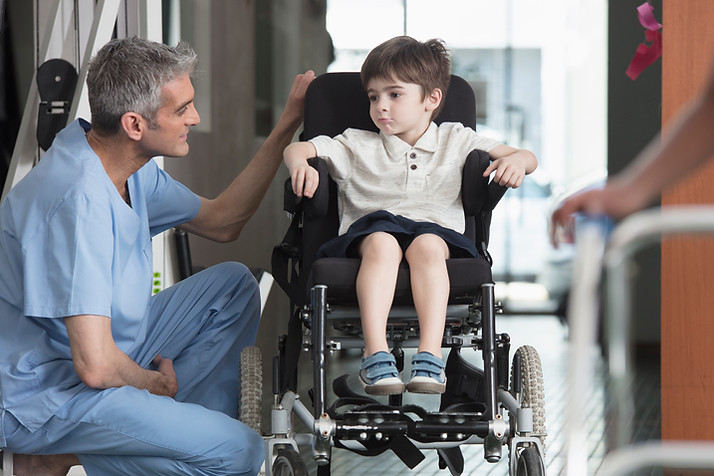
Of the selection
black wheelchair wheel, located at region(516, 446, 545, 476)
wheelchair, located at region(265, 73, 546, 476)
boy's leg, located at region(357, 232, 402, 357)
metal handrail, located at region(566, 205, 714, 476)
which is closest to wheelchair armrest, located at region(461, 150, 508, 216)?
wheelchair, located at region(265, 73, 546, 476)

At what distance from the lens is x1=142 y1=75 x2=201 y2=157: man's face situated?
1.83 m

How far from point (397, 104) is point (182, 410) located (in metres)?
0.84

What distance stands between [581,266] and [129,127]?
1.25 meters

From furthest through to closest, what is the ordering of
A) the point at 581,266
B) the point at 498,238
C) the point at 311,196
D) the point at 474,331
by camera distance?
1. the point at 498,238
2. the point at 474,331
3. the point at 311,196
4. the point at 581,266

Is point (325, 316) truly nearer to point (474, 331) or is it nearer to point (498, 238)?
point (474, 331)

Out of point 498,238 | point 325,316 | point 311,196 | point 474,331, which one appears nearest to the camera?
point 325,316

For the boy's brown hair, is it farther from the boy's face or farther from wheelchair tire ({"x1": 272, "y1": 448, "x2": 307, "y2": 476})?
wheelchair tire ({"x1": 272, "y1": 448, "x2": 307, "y2": 476})

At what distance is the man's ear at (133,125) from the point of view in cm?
180

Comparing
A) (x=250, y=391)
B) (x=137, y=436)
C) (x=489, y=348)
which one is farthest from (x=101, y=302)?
(x=489, y=348)

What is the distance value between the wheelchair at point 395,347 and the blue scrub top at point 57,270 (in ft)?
1.19

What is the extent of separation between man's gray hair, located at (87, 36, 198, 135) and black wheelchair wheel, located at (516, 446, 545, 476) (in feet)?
3.31

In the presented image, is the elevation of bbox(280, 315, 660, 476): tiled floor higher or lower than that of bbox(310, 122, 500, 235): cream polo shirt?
lower

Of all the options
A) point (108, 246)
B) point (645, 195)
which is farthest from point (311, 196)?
point (645, 195)

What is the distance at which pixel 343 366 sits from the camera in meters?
4.15
